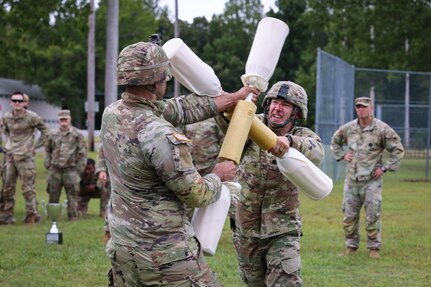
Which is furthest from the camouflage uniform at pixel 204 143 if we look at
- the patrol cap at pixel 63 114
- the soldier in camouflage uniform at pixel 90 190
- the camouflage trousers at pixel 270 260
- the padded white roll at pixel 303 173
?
the soldier in camouflage uniform at pixel 90 190

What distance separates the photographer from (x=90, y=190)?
16266 millimetres

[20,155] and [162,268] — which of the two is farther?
[20,155]

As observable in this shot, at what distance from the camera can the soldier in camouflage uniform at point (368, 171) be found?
1132 cm

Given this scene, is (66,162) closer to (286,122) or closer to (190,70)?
(286,122)

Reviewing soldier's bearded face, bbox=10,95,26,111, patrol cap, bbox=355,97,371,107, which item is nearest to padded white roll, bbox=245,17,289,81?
patrol cap, bbox=355,97,371,107

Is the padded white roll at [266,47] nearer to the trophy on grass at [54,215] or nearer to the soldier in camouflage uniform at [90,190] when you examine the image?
the trophy on grass at [54,215]

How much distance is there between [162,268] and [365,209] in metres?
7.20

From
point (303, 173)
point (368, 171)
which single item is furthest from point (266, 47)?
point (368, 171)

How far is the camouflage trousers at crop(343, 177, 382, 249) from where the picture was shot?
11312 mm

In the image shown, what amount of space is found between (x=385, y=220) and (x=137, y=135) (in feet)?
39.6

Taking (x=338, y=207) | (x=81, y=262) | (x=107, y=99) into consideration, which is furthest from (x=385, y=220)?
(x=81, y=262)

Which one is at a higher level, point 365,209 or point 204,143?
point 204,143

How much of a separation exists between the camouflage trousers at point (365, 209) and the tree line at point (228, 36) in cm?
1231

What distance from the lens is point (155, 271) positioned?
184 inches
